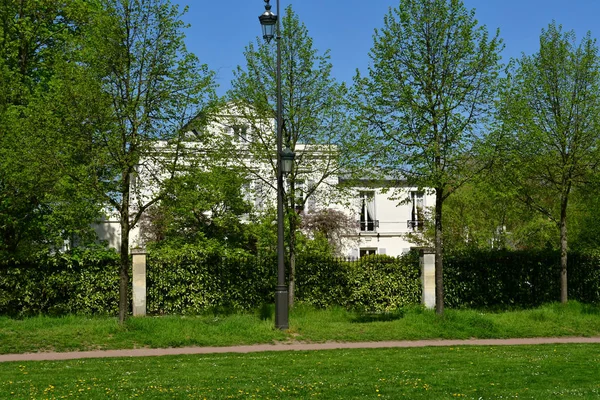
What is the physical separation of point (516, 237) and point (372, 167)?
672 inches

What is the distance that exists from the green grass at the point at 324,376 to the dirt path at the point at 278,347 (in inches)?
33.2

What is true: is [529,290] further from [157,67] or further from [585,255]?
[157,67]

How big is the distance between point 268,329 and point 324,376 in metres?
6.30

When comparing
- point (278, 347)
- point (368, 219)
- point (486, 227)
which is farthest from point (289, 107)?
point (368, 219)

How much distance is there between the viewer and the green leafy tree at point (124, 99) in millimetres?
16109

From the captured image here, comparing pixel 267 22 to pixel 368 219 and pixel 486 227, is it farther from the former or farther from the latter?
pixel 368 219

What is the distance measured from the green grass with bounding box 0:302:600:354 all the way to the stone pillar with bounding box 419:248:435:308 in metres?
1.56

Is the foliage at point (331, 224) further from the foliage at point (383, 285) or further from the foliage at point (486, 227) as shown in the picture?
the foliage at point (383, 285)

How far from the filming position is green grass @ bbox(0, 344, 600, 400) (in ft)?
30.7

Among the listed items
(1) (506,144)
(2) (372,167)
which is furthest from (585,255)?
(2) (372,167)

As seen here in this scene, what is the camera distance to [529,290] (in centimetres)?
2245

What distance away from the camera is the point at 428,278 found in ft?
68.2

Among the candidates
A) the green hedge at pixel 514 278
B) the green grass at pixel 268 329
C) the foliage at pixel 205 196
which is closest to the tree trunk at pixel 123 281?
the green grass at pixel 268 329

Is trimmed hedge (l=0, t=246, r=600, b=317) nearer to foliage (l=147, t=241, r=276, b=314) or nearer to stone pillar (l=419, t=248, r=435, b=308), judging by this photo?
foliage (l=147, t=241, r=276, b=314)
